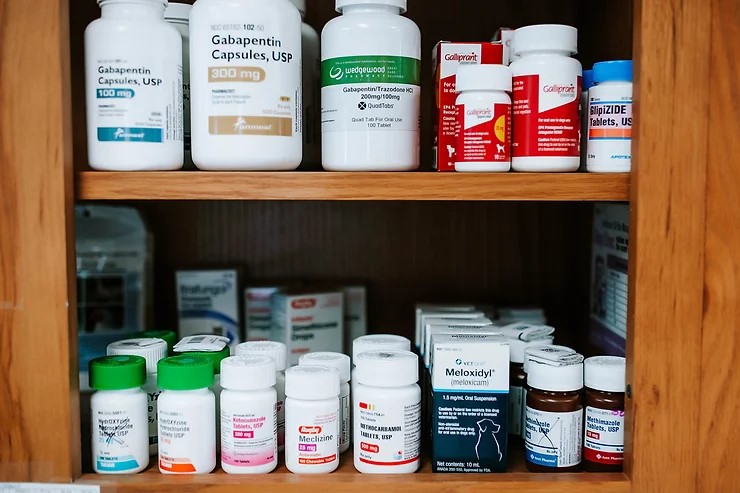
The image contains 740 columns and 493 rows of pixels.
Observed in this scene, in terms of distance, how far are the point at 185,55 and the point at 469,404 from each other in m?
0.50

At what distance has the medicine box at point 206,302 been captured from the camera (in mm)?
1198

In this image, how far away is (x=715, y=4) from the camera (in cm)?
78

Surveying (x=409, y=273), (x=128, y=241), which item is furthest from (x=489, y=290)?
(x=128, y=241)

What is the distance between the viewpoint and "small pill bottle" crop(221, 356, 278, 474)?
32.2 inches

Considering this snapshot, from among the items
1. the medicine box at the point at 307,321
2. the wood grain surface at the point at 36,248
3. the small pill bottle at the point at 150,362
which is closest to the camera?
the wood grain surface at the point at 36,248

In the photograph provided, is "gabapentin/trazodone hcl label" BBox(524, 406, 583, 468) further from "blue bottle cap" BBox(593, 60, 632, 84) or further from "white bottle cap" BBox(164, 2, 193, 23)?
"white bottle cap" BBox(164, 2, 193, 23)

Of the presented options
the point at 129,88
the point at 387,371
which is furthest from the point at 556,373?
the point at 129,88

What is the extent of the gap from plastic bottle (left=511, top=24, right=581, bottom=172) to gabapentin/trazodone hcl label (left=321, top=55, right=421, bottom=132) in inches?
4.6

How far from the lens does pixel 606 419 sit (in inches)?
33.3

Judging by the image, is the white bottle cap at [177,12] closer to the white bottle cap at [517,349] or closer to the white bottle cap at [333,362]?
the white bottle cap at [333,362]

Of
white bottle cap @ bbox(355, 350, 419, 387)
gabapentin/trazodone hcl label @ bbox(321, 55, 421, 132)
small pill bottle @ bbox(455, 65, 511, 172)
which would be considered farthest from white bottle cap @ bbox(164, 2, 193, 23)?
white bottle cap @ bbox(355, 350, 419, 387)

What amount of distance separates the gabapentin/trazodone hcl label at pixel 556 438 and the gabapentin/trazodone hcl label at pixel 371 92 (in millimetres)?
340

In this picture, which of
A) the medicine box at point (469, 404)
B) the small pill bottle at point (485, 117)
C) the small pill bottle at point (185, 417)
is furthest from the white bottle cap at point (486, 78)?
the small pill bottle at point (185, 417)

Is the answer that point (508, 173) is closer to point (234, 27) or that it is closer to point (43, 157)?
point (234, 27)
